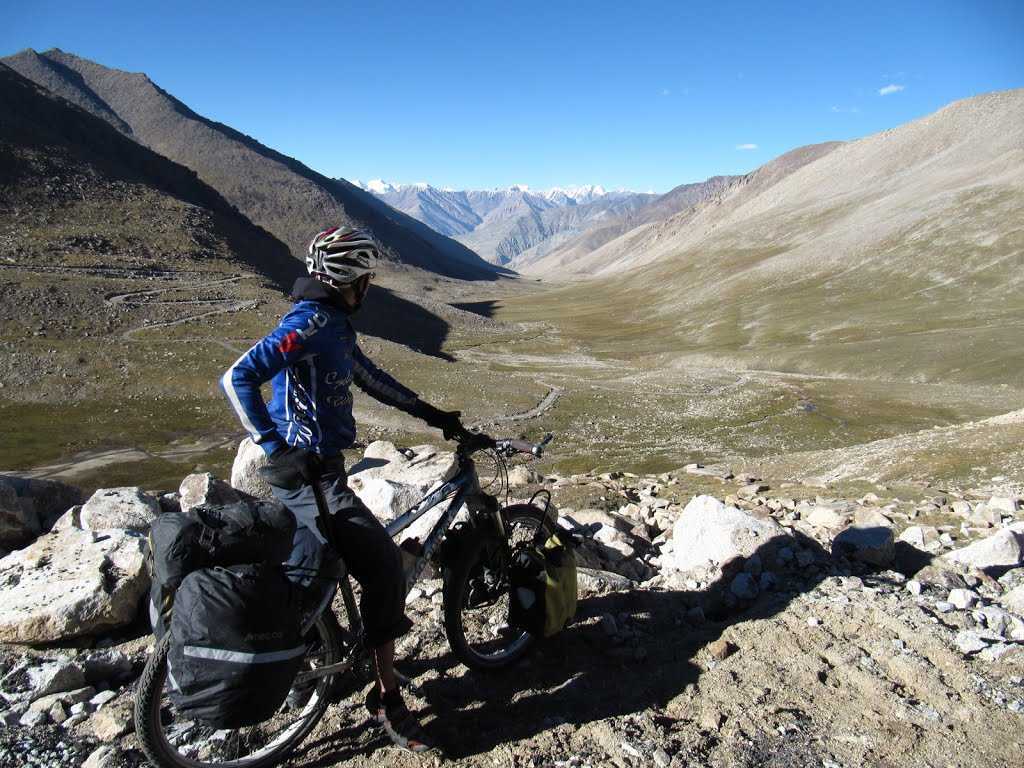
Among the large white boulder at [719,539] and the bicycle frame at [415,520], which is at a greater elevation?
the bicycle frame at [415,520]

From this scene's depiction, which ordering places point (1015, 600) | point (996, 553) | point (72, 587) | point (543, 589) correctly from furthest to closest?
point (996, 553)
point (1015, 600)
point (543, 589)
point (72, 587)

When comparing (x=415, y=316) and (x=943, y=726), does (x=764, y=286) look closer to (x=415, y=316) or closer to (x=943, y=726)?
(x=415, y=316)

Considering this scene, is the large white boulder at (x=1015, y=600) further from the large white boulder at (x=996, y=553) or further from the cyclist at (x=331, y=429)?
the cyclist at (x=331, y=429)

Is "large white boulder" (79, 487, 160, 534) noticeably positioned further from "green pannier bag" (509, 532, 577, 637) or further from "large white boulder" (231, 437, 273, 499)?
"green pannier bag" (509, 532, 577, 637)

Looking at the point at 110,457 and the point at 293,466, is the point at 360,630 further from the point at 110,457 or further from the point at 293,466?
the point at 110,457

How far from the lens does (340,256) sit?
20.1 feet

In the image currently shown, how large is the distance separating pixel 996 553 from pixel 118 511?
13886 millimetres

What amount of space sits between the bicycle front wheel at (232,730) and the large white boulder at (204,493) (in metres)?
5.47

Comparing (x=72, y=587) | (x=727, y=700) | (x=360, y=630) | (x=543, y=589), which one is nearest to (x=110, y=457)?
(x=72, y=587)

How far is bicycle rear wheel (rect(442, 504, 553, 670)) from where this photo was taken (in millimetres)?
6914

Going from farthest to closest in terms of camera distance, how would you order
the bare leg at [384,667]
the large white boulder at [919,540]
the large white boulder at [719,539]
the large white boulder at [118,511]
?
the large white boulder at [919,540], the large white boulder at [719,539], the large white boulder at [118,511], the bare leg at [384,667]

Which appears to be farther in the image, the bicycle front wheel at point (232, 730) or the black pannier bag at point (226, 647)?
the bicycle front wheel at point (232, 730)

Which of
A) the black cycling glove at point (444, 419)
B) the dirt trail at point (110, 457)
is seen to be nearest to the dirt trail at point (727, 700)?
the black cycling glove at point (444, 419)

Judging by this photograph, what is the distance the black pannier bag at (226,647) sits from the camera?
468 centimetres
